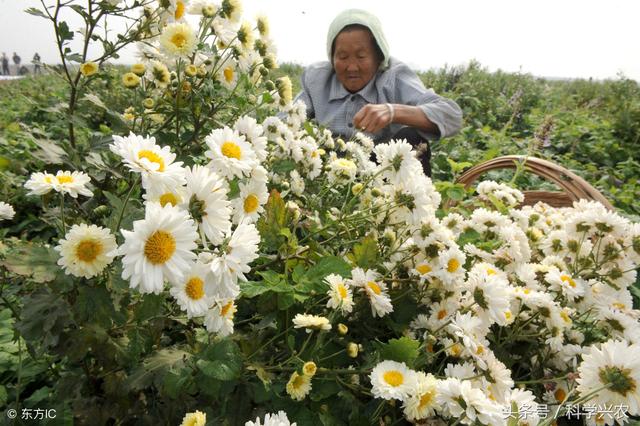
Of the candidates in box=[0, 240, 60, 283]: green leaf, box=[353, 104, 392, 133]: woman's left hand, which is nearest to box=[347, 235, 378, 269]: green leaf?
box=[0, 240, 60, 283]: green leaf

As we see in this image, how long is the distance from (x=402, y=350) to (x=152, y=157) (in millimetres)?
511

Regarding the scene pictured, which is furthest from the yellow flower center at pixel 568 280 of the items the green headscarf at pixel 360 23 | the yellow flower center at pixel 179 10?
the green headscarf at pixel 360 23

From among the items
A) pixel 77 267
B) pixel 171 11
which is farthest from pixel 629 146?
pixel 77 267

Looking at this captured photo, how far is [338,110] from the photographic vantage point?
2.81 meters

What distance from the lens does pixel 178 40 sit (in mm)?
983

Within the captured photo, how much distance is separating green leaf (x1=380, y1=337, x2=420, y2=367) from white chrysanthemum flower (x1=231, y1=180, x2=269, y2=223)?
337mm

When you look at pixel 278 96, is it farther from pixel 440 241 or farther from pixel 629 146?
pixel 629 146

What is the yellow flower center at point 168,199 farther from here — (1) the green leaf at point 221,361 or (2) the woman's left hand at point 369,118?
(2) the woman's left hand at point 369,118

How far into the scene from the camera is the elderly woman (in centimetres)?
246

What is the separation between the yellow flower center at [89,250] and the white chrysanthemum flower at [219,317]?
0.19 metres

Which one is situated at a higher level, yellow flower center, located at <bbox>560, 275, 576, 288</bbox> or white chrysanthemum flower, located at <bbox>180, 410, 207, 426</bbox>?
yellow flower center, located at <bbox>560, 275, 576, 288</bbox>

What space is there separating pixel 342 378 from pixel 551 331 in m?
0.47

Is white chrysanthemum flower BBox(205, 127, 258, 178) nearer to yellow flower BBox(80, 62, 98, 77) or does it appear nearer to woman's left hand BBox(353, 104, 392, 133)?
yellow flower BBox(80, 62, 98, 77)

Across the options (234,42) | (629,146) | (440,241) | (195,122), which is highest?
(234,42)
